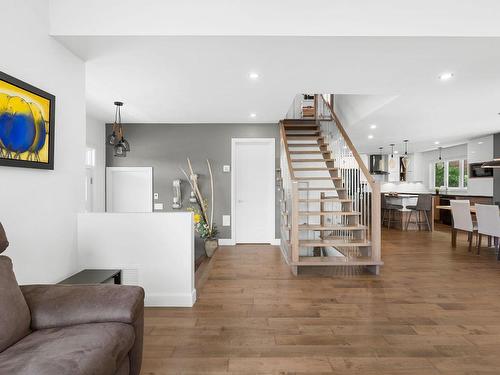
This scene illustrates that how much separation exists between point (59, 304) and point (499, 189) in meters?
9.52

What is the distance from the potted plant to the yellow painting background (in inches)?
112

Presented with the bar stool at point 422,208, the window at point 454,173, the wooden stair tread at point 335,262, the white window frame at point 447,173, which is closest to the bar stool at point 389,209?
the bar stool at point 422,208

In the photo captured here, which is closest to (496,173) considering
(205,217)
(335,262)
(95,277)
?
(335,262)

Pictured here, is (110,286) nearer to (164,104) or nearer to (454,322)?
(454,322)

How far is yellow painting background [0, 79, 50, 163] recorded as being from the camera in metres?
2.04

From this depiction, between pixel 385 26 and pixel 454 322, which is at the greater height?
pixel 385 26

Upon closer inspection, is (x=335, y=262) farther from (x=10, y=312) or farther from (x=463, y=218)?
(x=10, y=312)

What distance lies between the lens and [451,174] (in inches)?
396

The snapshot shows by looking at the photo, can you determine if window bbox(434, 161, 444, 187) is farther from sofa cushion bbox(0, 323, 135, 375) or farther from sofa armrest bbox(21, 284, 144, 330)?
sofa cushion bbox(0, 323, 135, 375)

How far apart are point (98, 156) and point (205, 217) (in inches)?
97.7

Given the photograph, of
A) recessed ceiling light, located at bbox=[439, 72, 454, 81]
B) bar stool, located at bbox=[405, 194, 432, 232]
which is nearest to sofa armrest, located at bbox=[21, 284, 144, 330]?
recessed ceiling light, located at bbox=[439, 72, 454, 81]

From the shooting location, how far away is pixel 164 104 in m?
4.72

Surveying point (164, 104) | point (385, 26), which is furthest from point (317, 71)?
point (164, 104)

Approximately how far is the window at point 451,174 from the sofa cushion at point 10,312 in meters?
11.4
